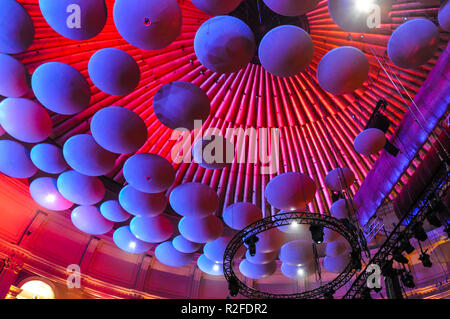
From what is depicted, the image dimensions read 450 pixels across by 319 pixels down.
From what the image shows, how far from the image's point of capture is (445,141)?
494 cm

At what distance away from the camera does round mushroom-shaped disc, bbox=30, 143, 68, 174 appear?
4.73 meters

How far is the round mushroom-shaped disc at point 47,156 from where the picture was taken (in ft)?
15.5

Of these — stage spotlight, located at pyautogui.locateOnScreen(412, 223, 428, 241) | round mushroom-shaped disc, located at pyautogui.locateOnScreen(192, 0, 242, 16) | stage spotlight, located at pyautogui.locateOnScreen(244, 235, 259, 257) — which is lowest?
stage spotlight, located at pyautogui.locateOnScreen(244, 235, 259, 257)

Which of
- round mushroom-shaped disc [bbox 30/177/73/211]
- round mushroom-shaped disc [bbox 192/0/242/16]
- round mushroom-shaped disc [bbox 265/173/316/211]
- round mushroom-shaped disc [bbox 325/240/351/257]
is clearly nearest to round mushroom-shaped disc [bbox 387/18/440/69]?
round mushroom-shaped disc [bbox 192/0/242/16]

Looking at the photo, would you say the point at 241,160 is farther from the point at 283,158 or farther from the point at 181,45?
the point at 181,45

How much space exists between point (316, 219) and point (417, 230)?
1.83m

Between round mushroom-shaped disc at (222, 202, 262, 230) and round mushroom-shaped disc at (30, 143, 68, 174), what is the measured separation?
2466 millimetres

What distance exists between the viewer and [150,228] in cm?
523

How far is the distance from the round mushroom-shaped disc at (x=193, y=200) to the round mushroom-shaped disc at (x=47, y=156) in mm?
1696

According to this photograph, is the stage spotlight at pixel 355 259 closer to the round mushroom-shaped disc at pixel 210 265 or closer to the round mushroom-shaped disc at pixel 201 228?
the round mushroom-shaped disc at pixel 201 228

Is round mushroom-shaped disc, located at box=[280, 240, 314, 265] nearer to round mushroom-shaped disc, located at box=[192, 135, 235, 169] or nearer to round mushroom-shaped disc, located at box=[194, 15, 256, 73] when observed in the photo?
round mushroom-shaped disc, located at box=[192, 135, 235, 169]

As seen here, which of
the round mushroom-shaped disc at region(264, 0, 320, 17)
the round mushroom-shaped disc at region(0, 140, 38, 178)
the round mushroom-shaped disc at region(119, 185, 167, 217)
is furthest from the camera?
the round mushroom-shaped disc at region(0, 140, 38, 178)
